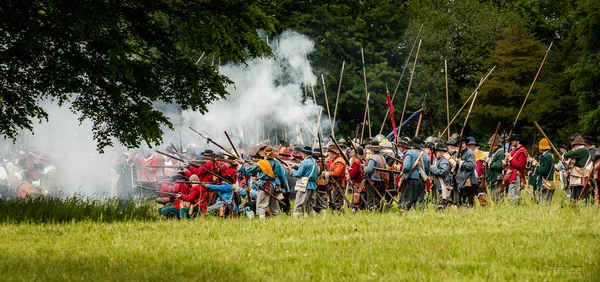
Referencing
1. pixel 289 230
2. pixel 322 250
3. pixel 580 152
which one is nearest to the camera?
pixel 322 250

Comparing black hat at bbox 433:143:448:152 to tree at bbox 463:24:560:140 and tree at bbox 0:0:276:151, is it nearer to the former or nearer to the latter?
tree at bbox 0:0:276:151

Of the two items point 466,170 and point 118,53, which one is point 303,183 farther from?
point 118,53

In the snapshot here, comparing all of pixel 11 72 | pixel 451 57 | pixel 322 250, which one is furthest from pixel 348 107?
pixel 322 250

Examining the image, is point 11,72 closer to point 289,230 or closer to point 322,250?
point 289,230

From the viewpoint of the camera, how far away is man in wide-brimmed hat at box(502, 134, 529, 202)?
1969 cm

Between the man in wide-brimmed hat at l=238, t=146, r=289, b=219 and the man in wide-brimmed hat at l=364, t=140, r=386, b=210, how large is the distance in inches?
70.9

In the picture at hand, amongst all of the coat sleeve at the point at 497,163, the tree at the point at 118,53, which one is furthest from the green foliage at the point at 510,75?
the tree at the point at 118,53

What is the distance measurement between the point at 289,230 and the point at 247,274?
150 inches

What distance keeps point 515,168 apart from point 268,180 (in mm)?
5597

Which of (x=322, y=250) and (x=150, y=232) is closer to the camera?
(x=322, y=250)

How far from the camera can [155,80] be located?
56.3 ft

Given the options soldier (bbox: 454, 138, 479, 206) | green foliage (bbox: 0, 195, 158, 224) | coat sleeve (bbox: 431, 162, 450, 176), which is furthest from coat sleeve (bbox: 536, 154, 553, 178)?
green foliage (bbox: 0, 195, 158, 224)

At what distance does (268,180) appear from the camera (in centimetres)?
1772

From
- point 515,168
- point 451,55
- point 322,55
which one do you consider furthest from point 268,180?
point 451,55
